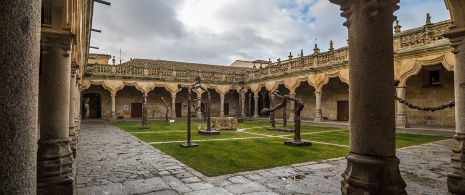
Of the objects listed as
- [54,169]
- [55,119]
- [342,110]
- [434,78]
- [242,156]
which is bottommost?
[242,156]

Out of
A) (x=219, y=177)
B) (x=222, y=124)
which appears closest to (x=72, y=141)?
(x=219, y=177)

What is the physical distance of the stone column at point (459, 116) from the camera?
3.56m

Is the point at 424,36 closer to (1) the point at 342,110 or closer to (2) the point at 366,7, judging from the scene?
(1) the point at 342,110

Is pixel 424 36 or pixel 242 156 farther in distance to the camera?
pixel 424 36

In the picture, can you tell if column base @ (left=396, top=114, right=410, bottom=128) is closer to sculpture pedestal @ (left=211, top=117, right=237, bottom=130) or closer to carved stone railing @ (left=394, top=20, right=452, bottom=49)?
carved stone railing @ (left=394, top=20, right=452, bottom=49)

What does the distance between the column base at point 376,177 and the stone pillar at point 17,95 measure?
94.7 inches

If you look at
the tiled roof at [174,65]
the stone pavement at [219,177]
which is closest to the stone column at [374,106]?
the stone pavement at [219,177]

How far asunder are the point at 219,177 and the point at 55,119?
9.14 ft

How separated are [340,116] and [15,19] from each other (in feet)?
70.0

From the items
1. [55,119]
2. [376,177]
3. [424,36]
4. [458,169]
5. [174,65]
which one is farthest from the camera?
[174,65]

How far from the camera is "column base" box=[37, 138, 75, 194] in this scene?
3.56 metres

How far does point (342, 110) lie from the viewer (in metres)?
20.1

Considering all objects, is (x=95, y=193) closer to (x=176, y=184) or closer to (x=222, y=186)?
(x=176, y=184)

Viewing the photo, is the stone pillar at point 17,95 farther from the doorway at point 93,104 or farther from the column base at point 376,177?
the doorway at point 93,104
